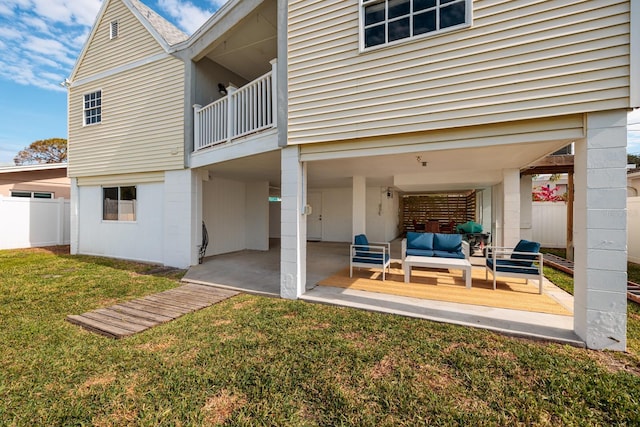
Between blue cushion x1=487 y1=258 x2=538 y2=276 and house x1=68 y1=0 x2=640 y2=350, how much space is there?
1790 millimetres

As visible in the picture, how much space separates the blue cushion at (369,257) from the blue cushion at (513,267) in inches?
86.9

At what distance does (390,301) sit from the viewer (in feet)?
15.8

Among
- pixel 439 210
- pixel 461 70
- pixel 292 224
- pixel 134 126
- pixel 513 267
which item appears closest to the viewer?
pixel 461 70

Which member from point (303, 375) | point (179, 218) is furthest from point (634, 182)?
point (179, 218)

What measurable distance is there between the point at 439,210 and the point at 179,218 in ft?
46.7

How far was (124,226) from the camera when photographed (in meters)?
9.17

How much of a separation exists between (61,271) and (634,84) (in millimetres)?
11609

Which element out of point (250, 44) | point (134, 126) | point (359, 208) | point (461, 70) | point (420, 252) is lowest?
point (420, 252)

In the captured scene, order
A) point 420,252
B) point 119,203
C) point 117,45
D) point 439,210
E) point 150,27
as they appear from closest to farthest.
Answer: point 420,252 → point 150,27 → point 117,45 → point 119,203 → point 439,210

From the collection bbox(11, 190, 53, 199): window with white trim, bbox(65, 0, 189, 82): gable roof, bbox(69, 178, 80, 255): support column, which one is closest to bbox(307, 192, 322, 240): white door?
bbox(65, 0, 189, 82): gable roof

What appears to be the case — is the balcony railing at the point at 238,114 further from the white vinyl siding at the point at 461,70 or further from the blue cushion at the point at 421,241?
the blue cushion at the point at 421,241

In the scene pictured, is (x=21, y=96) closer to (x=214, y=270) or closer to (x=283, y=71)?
(x=214, y=270)

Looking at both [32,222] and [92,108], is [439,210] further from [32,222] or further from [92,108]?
[32,222]

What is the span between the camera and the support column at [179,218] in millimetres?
7801
